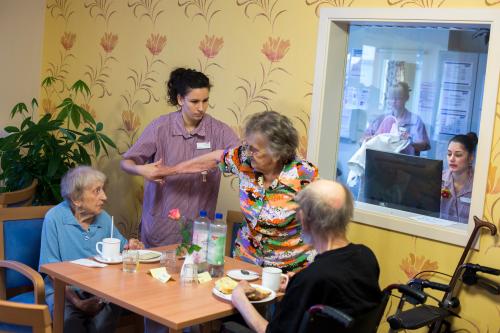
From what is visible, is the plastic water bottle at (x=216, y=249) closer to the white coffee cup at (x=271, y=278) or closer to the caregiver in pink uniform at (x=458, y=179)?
the white coffee cup at (x=271, y=278)

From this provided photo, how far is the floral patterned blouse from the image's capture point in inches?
117

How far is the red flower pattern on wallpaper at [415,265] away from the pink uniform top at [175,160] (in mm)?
1030

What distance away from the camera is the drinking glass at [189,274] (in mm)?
2752

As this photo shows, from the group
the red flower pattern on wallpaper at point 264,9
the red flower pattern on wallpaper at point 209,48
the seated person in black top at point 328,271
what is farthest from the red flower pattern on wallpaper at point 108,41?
the seated person in black top at point 328,271

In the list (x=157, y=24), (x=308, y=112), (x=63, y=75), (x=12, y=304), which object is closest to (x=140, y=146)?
(x=308, y=112)

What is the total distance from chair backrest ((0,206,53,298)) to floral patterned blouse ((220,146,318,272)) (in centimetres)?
103

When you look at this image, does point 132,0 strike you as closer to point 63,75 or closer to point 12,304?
point 63,75

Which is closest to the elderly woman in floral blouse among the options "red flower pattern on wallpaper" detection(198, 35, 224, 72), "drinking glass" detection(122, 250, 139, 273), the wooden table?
the wooden table

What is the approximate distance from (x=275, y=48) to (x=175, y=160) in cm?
84

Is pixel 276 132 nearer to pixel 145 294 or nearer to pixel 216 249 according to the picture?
pixel 216 249

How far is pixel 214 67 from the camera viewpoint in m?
4.16

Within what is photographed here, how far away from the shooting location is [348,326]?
2.02 metres

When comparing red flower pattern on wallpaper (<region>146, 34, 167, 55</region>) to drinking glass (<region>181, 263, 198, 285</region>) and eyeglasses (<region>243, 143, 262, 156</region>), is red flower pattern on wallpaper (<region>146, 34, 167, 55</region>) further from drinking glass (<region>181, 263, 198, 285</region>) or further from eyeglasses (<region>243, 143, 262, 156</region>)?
drinking glass (<region>181, 263, 198, 285</region>)

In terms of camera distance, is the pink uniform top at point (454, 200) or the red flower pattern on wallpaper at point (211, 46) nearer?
the pink uniform top at point (454, 200)
